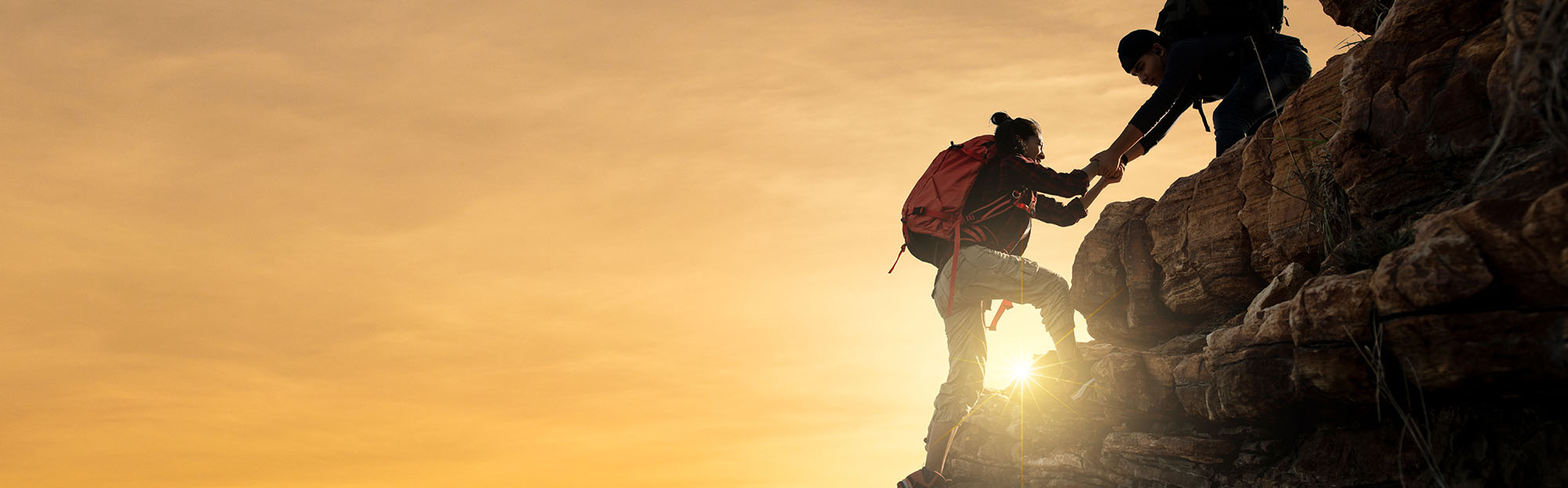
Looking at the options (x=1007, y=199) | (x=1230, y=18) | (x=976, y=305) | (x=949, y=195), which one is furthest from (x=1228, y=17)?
(x=976, y=305)

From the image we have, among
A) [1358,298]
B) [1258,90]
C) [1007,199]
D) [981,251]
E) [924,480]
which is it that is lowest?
[924,480]

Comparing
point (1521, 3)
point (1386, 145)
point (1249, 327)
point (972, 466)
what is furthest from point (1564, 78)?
point (972, 466)

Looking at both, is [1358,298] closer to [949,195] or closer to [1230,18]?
[949,195]

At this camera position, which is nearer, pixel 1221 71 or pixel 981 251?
pixel 981 251

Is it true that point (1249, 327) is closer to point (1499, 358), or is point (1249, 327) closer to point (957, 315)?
point (1499, 358)

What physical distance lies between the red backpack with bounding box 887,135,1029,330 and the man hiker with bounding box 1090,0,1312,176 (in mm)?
1620

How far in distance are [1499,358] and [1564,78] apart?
172 cm

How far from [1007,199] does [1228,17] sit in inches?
149

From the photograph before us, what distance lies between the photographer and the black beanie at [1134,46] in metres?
11.7

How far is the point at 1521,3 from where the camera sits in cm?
575

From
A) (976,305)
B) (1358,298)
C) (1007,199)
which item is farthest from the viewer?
(976,305)

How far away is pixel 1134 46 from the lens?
38.4ft

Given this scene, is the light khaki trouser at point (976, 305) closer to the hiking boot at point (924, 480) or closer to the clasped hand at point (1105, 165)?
the hiking boot at point (924, 480)

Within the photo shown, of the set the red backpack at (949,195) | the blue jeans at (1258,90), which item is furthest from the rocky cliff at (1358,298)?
the red backpack at (949,195)
